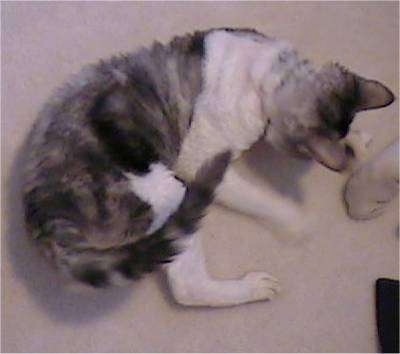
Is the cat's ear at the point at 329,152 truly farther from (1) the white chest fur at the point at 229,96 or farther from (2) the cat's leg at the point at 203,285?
(2) the cat's leg at the point at 203,285

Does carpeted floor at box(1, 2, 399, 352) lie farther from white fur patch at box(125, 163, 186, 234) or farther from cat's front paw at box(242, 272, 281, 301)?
white fur patch at box(125, 163, 186, 234)

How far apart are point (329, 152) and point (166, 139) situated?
37 cm

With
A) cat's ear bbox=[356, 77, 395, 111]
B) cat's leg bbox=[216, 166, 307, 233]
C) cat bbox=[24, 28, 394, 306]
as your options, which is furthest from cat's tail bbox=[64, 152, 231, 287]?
cat's ear bbox=[356, 77, 395, 111]

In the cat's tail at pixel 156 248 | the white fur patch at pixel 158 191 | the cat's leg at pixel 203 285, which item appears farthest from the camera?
the cat's leg at pixel 203 285

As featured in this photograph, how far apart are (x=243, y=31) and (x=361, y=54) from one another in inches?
17.2

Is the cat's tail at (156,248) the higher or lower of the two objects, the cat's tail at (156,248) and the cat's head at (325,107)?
the lower

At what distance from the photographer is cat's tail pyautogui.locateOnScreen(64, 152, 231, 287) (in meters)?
1.44

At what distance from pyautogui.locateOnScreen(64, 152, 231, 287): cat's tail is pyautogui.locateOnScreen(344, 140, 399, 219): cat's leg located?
1.42 feet

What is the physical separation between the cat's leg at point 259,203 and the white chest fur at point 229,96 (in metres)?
0.13

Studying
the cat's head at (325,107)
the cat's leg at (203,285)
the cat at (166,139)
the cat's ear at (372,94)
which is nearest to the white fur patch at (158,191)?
the cat at (166,139)

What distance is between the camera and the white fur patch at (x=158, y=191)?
154cm

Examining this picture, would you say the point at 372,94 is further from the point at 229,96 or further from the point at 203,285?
the point at 203,285

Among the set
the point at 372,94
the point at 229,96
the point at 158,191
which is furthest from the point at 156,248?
the point at 372,94

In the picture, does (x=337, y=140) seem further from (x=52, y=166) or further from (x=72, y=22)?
(x=72, y=22)
